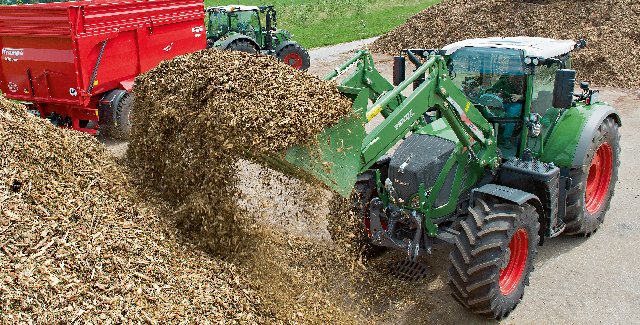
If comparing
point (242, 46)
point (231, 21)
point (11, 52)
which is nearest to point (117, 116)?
point (11, 52)

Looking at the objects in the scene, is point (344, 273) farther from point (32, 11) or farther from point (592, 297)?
point (32, 11)

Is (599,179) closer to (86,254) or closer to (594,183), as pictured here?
(594,183)

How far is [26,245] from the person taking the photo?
387cm

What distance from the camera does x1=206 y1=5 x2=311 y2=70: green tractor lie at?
15.9m

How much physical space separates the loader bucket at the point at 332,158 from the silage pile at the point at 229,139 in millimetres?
Result: 89

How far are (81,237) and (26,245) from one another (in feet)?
1.22

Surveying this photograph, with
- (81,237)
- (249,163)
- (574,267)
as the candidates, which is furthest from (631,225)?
(81,237)

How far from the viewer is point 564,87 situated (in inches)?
219

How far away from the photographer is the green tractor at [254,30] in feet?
52.3

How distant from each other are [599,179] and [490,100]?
2.27 m

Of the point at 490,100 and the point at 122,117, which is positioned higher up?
the point at 490,100

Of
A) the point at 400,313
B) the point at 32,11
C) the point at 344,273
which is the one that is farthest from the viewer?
the point at 32,11

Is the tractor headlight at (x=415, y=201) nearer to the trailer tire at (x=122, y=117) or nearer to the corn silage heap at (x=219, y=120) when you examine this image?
the corn silage heap at (x=219, y=120)

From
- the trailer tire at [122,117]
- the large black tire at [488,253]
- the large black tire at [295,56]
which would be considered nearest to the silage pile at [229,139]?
the large black tire at [488,253]
